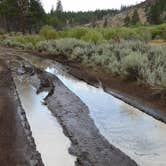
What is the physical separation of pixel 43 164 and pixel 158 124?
3724 mm

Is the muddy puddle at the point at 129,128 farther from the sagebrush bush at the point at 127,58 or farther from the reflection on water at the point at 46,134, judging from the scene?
the sagebrush bush at the point at 127,58

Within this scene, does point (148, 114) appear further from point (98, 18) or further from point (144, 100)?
point (98, 18)

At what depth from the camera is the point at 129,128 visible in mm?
9359

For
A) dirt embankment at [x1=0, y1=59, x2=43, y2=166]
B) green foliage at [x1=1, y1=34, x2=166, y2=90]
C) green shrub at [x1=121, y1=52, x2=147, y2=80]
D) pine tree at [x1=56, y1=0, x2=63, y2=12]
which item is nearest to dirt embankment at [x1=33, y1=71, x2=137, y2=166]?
dirt embankment at [x1=0, y1=59, x2=43, y2=166]

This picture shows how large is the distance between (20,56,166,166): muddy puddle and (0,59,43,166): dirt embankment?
177cm

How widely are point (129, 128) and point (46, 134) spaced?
2009 mm

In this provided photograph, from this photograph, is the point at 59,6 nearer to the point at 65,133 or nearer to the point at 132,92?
the point at 132,92

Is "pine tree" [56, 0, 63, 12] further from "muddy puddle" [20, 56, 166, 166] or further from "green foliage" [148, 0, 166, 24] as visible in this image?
"muddy puddle" [20, 56, 166, 166]

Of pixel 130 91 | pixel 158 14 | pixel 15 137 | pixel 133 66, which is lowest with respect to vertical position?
pixel 158 14

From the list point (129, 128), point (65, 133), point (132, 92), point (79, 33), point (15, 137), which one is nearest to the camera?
point (15, 137)

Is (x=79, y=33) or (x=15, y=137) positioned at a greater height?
(x=15, y=137)

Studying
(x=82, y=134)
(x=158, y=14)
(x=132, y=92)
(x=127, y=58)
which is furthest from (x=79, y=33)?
(x=158, y=14)

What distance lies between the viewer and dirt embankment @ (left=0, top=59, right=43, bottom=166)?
277 inches

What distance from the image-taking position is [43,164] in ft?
22.5
